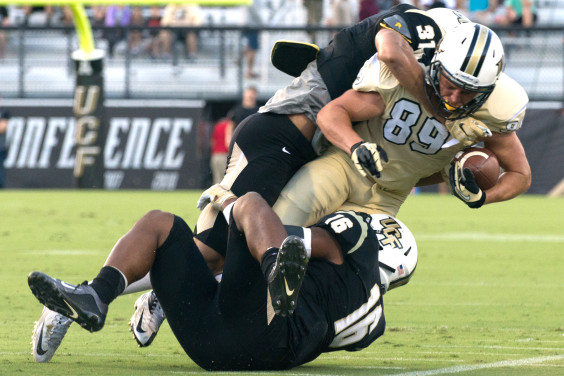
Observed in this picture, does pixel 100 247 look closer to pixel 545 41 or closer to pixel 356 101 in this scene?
pixel 356 101

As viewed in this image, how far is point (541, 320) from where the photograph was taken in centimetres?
614

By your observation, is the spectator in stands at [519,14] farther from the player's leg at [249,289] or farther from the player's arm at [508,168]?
the player's leg at [249,289]

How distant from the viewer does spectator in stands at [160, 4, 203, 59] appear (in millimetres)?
19219

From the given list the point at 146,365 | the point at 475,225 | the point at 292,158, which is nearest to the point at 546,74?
the point at 475,225

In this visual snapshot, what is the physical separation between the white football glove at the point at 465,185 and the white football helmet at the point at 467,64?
0.25 metres

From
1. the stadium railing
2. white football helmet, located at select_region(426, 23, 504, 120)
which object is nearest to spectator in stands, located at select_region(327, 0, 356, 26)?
the stadium railing

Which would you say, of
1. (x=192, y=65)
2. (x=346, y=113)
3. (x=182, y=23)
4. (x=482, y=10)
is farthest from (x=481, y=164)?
(x=182, y=23)

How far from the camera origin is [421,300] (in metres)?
6.98

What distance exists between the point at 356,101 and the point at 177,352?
1.40 m

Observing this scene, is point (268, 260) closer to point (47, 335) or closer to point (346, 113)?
point (47, 335)

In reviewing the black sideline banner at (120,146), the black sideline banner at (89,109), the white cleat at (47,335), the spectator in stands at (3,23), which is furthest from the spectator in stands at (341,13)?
the white cleat at (47,335)

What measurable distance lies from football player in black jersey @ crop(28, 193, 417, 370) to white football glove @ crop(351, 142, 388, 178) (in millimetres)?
384

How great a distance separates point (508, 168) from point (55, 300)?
8.28ft

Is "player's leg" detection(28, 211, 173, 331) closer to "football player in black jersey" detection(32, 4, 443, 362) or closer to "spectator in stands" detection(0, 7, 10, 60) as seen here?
"football player in black jersey" detection(32, 4, 443, 362)
